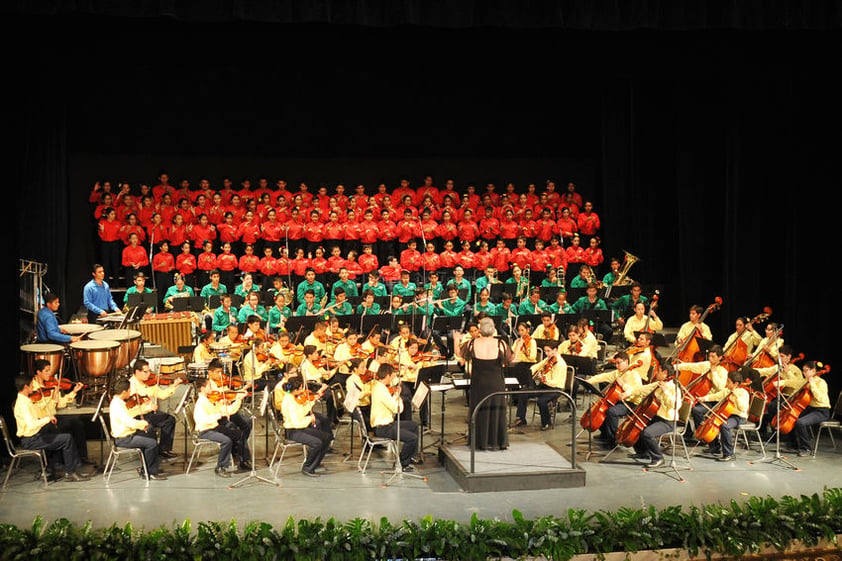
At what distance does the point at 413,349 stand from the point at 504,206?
304 inches

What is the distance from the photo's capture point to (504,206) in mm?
18875

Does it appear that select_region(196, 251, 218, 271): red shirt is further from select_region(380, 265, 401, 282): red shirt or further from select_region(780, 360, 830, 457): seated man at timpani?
select_region(780, 360, 830, 457): seated man at timpani

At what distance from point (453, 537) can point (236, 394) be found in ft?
10.8

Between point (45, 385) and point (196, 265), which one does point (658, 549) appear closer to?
point (45, 385)

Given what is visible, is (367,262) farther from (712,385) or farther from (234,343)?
(712,385)

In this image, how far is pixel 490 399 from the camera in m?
10.4

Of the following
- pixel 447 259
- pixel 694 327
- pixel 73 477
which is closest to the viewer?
pixel 73 477

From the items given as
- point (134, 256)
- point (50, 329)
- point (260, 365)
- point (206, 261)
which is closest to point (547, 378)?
point (260, 365)

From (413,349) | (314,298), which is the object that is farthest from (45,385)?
(314,298)

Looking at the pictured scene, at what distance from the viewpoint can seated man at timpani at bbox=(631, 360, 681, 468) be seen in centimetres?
1052

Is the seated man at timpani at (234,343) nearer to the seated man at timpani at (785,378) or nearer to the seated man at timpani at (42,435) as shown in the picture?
the seated man at timpani at (42,435)

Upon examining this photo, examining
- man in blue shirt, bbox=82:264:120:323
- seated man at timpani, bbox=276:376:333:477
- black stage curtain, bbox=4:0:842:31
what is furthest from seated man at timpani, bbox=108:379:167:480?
man in blue shirt, bbox=82:264:120:323

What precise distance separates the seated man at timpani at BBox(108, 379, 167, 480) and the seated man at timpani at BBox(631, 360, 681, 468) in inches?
204

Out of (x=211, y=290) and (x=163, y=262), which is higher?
(x=163, y=262)
